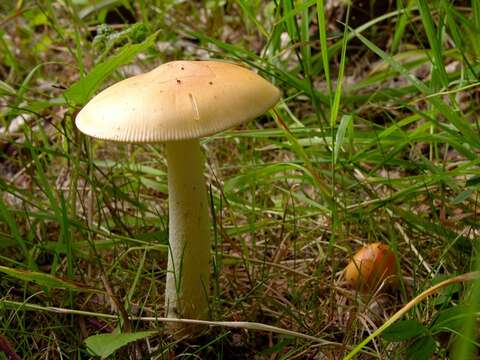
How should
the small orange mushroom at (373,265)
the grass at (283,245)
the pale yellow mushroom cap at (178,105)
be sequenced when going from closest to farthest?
1. the pale yellow mushroom cap at (178,105)
2. the grass at (283,245)
3. the small orange mushroom at (373,265)

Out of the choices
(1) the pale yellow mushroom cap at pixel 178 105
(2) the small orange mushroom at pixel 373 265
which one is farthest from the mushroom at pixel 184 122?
(2) the small orange mushroom at pixel 373 265

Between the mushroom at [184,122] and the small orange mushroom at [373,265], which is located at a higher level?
the mushroom at [184,122]

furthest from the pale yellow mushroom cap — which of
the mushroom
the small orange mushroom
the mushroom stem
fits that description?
the small orange mushroom

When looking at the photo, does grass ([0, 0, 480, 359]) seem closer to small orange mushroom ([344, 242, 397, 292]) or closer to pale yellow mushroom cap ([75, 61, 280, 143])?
small orange mushroom ([344, 242, 397, 292])

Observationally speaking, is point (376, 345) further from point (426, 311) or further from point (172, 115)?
point (172, 115)

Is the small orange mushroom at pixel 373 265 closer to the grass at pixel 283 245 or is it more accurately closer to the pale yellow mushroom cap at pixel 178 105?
the grass at pixel 283 245

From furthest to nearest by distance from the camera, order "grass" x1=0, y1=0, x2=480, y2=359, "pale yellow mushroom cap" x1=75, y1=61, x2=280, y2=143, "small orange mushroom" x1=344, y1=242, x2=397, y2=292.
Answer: "small orange mushroom" x1=344, y1=242, x2=397, y2=292 → "grass" x1=0, y1=0, x2=480, y2=359 → "pale yellow mushroom cap" x1=75, y1=61, x2=280, y2=143

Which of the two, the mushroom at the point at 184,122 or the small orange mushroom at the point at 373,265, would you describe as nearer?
the mushroom at the point at 184,122

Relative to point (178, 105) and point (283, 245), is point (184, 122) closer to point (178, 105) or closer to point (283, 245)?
point (178, 105)
